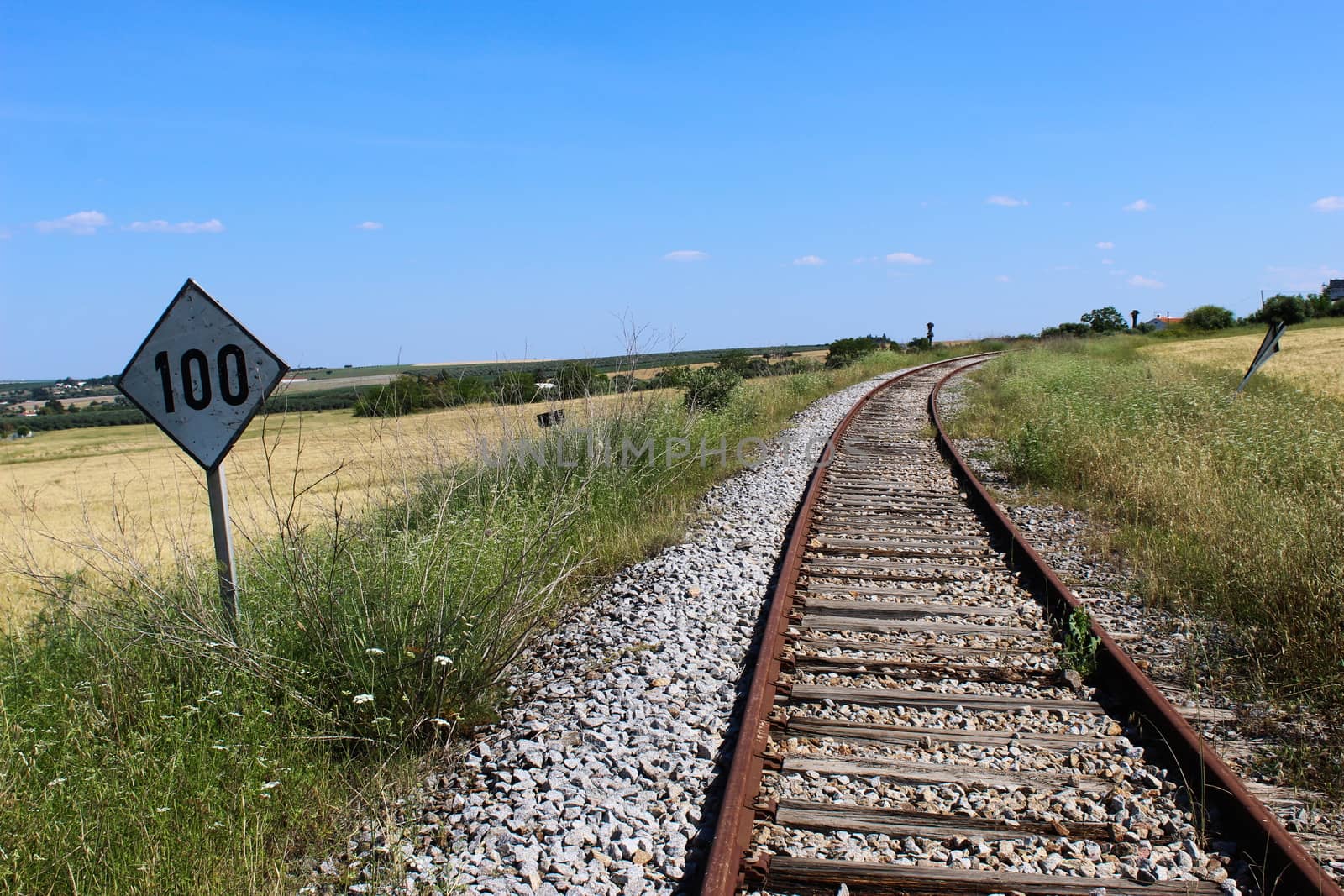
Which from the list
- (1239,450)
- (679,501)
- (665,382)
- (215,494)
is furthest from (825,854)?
(665,382)

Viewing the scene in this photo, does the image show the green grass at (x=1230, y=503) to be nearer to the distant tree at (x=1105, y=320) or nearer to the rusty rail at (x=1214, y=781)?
the rusty rail at (x=1214, y=781)

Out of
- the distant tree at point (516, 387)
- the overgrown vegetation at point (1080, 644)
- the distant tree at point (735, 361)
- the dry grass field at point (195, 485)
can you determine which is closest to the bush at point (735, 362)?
the distant tree at point (735, 361)

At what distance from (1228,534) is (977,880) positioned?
14.6ft

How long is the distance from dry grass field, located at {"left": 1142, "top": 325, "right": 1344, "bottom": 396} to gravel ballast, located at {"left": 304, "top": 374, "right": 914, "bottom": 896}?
58.2 ft

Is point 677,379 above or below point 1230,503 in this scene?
above

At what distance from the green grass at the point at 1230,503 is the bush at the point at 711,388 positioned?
470 cm

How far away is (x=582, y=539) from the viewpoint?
7.24m

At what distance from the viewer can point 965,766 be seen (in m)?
3.70

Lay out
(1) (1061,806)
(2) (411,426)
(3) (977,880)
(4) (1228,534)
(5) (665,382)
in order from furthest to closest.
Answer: (5) (665,382) → (2) (411,426) → (4) (1228,534) → (1) (1061,806) → (3) (977,880)

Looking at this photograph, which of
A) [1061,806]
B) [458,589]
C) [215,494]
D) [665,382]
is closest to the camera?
[1061,806]

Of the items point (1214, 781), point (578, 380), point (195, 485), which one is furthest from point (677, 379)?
point (1214, 781)

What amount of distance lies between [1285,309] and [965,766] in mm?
81498

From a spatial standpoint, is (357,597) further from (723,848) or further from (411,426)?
(411,426)

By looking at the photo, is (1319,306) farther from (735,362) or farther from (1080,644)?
(1080,644)
